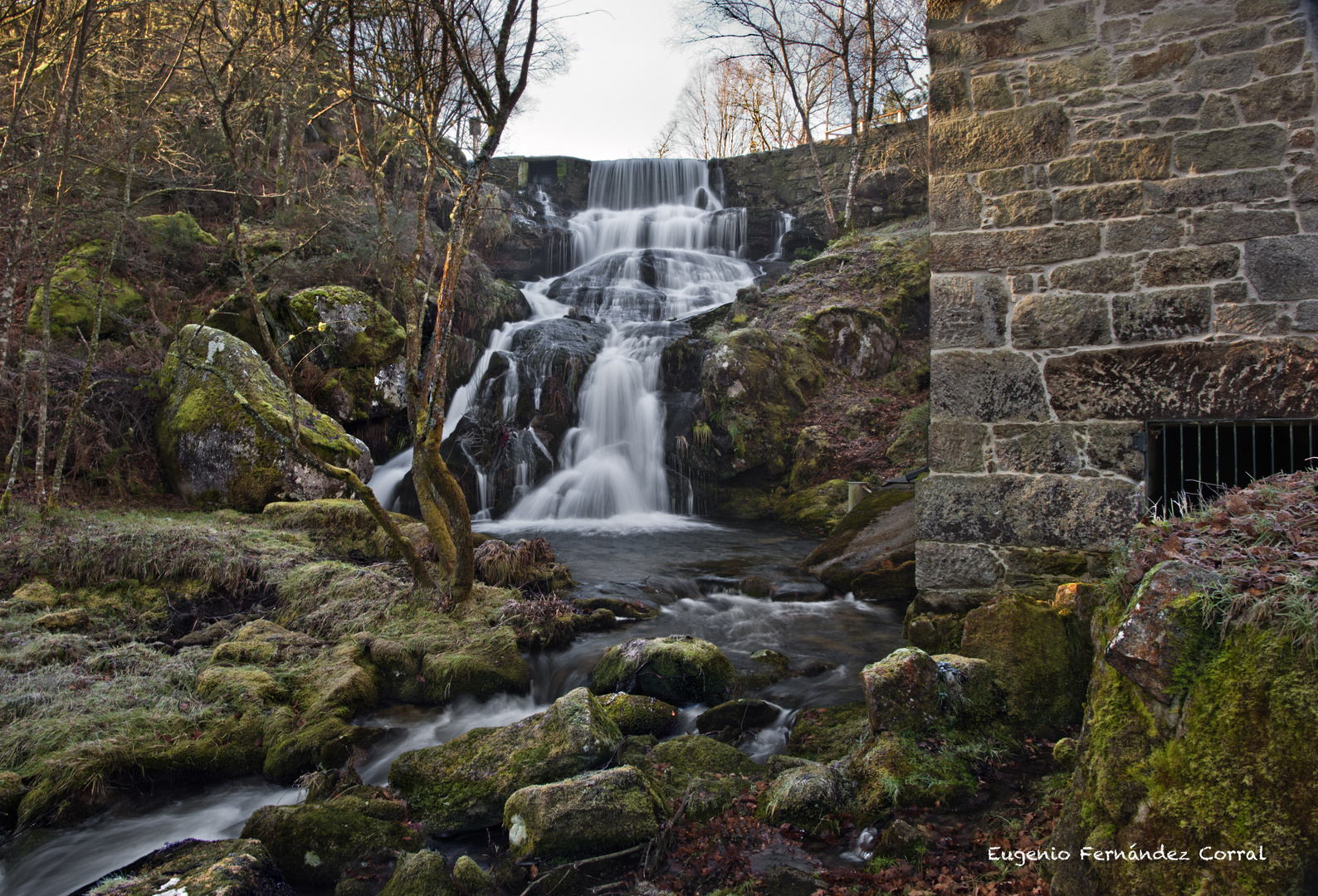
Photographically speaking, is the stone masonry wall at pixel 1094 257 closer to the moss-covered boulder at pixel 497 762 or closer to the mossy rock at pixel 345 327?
the moss-covered boulder at pixel 497 762

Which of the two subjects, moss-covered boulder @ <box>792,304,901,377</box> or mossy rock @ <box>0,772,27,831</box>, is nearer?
mossy rock @ <box>0,772,27,831</box>

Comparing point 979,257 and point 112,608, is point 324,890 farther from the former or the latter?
point 979,257

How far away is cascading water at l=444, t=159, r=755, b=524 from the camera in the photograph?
39.3 ft

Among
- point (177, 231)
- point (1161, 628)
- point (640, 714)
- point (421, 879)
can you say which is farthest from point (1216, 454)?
point (177, 231)

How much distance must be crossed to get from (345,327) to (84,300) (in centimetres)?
337

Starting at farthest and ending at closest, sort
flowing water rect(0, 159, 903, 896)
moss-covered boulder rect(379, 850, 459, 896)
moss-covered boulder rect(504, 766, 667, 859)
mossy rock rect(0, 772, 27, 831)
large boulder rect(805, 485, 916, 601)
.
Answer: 1. large boulder rect(805, 485, 916, 601)
2. flowing water rect(0, 159, 903, 896)
3. mossy rock rect(0, 772, 27, 831)
4. moss-covered boulder rect(504, 766, 667, 859)
5. moss-covered boulder rect(379, 850, 459, 896)

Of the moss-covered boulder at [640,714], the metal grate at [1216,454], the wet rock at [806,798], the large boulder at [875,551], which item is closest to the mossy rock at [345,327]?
the large boulder at [875,551]

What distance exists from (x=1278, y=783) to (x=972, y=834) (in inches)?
56.3

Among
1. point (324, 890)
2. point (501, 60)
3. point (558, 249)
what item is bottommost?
point (324, 890)

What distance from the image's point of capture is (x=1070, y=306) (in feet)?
14.6

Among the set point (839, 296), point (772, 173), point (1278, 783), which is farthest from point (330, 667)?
point (772, 173)

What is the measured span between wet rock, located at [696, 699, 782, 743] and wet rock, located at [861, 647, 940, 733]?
111 centimetres

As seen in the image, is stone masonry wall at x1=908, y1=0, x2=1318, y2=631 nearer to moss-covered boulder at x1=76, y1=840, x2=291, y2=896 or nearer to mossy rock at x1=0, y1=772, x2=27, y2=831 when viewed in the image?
moss-covered boulder at x1=76, y1=840, x2=291, y2=896

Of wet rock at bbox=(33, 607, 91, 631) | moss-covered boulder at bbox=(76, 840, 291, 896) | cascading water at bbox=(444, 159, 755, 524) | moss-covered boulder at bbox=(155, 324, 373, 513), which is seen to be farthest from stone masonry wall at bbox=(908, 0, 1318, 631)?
cascading water at bbox=(444, 159, 755, 524)
